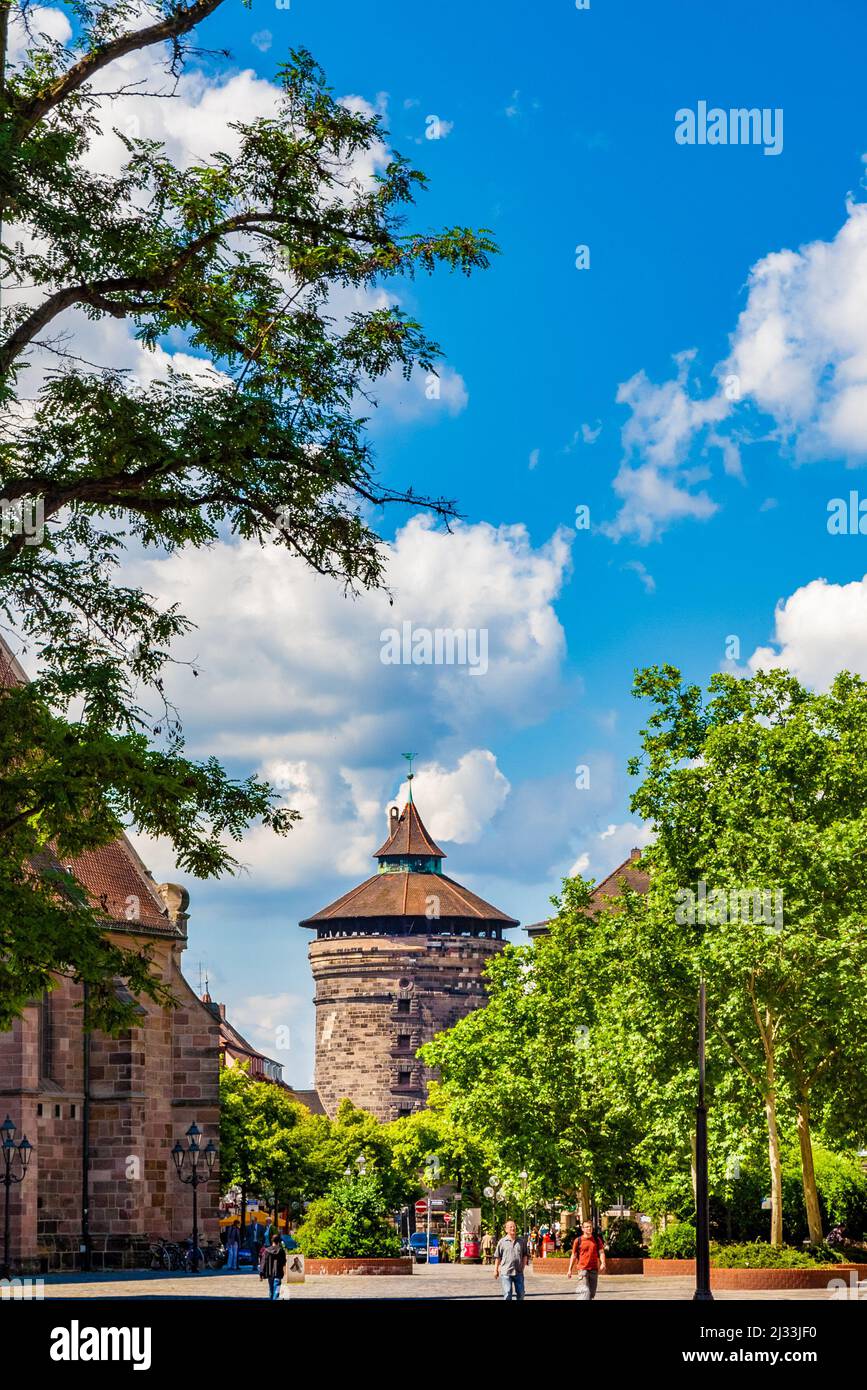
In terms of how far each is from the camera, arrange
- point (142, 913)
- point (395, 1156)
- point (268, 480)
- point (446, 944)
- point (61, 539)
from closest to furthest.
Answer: point (268, 480) < point (61, 539) < point (142, 913) < point (395, 1156) < point (446, 944)

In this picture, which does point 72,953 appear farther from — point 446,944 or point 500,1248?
point 446,944

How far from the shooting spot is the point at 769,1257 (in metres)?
34.8

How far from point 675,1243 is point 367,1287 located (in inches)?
493

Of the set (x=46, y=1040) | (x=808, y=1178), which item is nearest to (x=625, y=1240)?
(x=808, y=1178)

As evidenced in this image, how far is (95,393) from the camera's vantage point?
Answer: 18.5m

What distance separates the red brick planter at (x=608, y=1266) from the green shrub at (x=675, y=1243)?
0.58m

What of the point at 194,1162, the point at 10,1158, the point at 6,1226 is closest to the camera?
the point at 6,1226

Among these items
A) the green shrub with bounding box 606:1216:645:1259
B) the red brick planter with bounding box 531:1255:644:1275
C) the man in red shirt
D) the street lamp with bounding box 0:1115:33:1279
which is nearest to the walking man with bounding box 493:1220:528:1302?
the man in red shirt

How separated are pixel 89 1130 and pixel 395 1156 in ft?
175

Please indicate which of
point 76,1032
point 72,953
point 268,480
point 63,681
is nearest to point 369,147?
point 268,480

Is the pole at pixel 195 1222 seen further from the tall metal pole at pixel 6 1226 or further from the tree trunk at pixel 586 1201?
the tree trunk at pixel 586 1201

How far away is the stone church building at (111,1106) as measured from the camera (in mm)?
46156

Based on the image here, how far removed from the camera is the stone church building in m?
46.2

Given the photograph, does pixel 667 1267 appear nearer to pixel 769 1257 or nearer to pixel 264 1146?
pixel 769 1257
